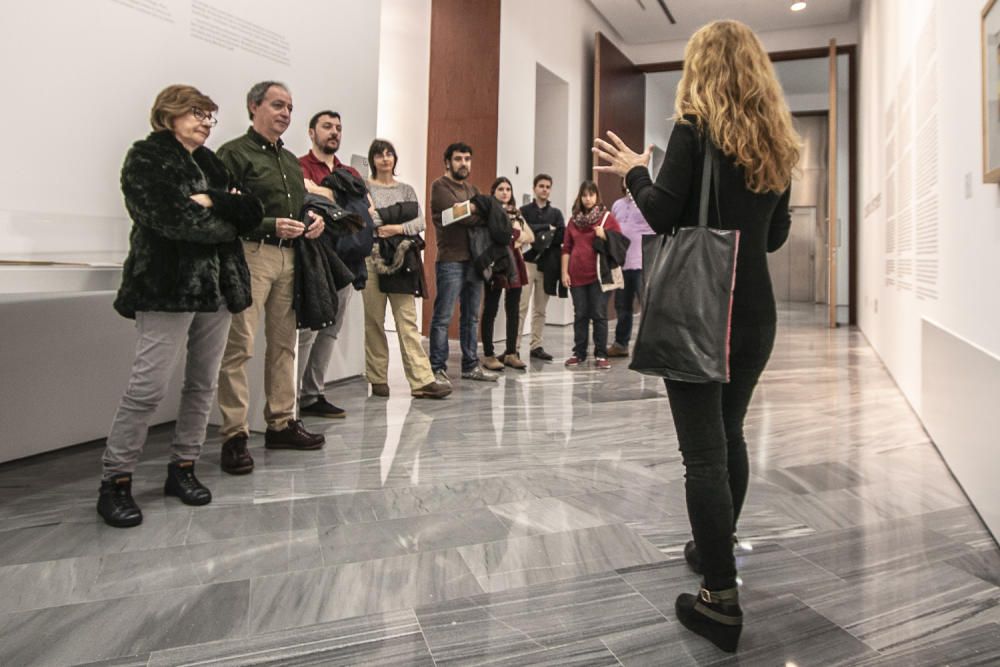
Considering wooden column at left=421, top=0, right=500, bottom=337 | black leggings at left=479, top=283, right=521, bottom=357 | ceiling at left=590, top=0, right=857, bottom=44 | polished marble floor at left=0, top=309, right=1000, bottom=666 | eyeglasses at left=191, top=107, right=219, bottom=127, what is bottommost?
polished marble floor at left=0, top=309, right=1000, bottom=666

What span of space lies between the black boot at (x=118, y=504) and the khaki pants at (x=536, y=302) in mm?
4665

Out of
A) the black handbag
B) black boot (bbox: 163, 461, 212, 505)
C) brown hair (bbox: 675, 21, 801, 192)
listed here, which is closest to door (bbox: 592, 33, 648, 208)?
black boot (bbox: 163, 461, 212, 505)

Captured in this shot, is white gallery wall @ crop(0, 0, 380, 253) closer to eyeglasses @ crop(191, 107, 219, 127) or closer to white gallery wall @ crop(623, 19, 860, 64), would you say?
eyeglasses @ crop(191, 107, 219, 127)

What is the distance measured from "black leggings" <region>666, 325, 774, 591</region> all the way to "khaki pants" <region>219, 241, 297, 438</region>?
6.83ft

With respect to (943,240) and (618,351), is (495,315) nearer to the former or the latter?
(618,351)

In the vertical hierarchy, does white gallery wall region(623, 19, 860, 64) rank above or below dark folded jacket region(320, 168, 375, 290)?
above

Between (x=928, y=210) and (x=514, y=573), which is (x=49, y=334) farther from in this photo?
(x=928, y=210)

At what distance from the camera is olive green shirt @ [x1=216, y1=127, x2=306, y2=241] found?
3.23m

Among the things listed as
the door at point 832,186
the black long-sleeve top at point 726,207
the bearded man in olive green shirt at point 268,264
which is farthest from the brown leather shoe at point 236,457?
the door at point 832,186

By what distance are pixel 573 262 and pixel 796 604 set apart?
4677 mm

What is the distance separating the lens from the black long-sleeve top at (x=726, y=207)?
1708mm

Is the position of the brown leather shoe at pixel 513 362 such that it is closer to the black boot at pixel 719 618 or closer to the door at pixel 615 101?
the black boot at pixel 719 618

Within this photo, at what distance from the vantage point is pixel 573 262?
6.48 m

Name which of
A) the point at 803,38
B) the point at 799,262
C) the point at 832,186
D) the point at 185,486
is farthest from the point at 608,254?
the point at 799,262
